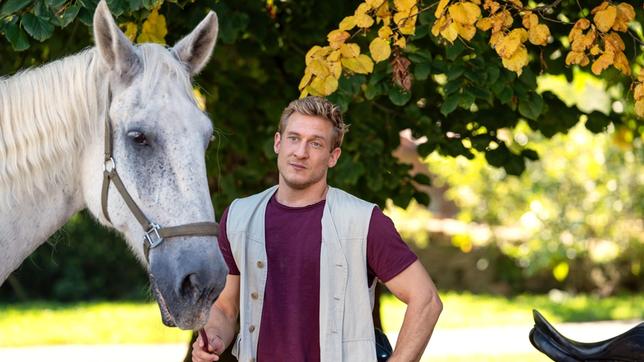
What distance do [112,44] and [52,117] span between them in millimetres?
321

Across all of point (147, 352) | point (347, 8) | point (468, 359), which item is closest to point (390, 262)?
point (347, 8)

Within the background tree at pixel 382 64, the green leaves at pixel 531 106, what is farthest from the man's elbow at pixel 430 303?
the green leaves at pixel 531 106

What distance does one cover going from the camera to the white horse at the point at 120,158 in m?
2.95

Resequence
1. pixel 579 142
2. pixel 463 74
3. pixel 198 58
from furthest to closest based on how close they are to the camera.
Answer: pixel 579 142 < pixel 463 74 < pixel 198 58

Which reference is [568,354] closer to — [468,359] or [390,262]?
[390,262]

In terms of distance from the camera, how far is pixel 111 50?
3119 millimetres

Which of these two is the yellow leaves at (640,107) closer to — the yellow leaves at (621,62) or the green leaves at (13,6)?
the yellow leaves at (621,62)

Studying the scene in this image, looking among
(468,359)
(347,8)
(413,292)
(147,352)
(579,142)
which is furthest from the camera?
(579,142)

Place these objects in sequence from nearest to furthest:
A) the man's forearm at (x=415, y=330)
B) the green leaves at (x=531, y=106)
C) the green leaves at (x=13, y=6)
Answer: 1. the man's forearm at (x=415, y=330)
2. the green leaves at (x=13, y=6)
3. the green leaves at (x=531, y=106)

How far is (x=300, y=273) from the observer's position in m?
3.10

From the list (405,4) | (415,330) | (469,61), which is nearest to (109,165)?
(415,330)

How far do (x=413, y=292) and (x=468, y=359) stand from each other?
23.6 feet

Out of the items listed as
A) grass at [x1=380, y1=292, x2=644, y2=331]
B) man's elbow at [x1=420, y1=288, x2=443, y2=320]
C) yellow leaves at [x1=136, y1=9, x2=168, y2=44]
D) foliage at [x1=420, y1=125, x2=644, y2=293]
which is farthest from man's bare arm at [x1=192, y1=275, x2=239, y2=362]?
foliage at [x1=420, y1=125, x2=644, y2=293]

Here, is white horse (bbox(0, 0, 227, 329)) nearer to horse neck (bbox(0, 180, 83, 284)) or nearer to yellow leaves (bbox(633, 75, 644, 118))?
horse neck (bbox(0, 180, 83, 284))
